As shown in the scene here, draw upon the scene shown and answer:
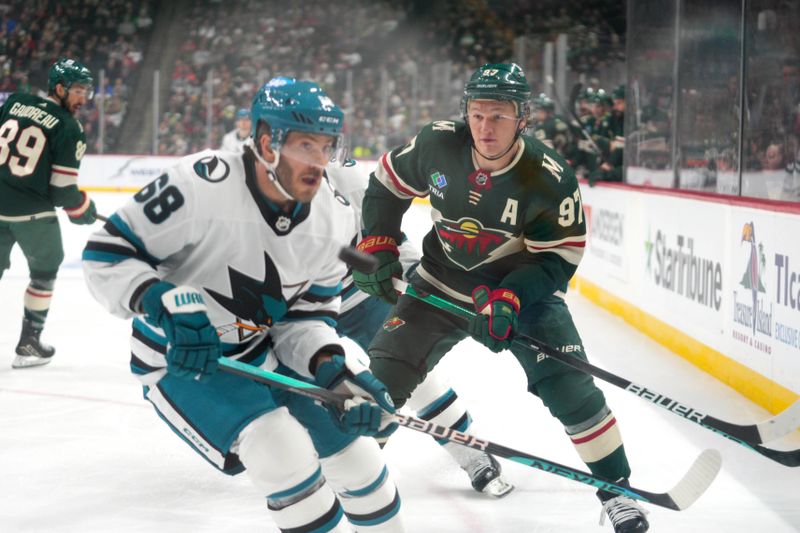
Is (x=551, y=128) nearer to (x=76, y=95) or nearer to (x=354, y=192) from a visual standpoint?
(x=76, y=95)

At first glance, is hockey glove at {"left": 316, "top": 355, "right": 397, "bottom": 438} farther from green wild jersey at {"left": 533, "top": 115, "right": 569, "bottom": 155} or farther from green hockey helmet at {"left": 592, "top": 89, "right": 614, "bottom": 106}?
green wild jersey at {"left": 533, "top": 115, "right": 569, "bottom": 155}

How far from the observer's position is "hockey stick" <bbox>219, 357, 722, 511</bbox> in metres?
1.98

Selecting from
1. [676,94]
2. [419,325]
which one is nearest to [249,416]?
[419,325]

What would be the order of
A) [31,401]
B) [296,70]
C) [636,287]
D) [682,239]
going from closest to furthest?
1. [31,401]
2. [682,239]
3. [636,287]
4. [296,70]

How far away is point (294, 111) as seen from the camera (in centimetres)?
191

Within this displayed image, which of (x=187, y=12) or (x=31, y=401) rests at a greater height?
(x=187, y=12)

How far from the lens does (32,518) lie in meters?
2.72

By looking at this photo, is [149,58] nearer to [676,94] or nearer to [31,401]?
[676,94]

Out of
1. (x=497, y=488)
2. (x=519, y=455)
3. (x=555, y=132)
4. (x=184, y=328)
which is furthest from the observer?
(x=555, y=132)

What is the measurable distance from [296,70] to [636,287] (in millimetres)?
10530

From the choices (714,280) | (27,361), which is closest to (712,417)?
(714,280)

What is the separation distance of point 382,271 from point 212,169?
914 millimetres

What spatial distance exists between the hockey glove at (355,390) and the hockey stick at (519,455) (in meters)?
0.03

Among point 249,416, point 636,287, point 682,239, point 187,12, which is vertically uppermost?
point 187,12
